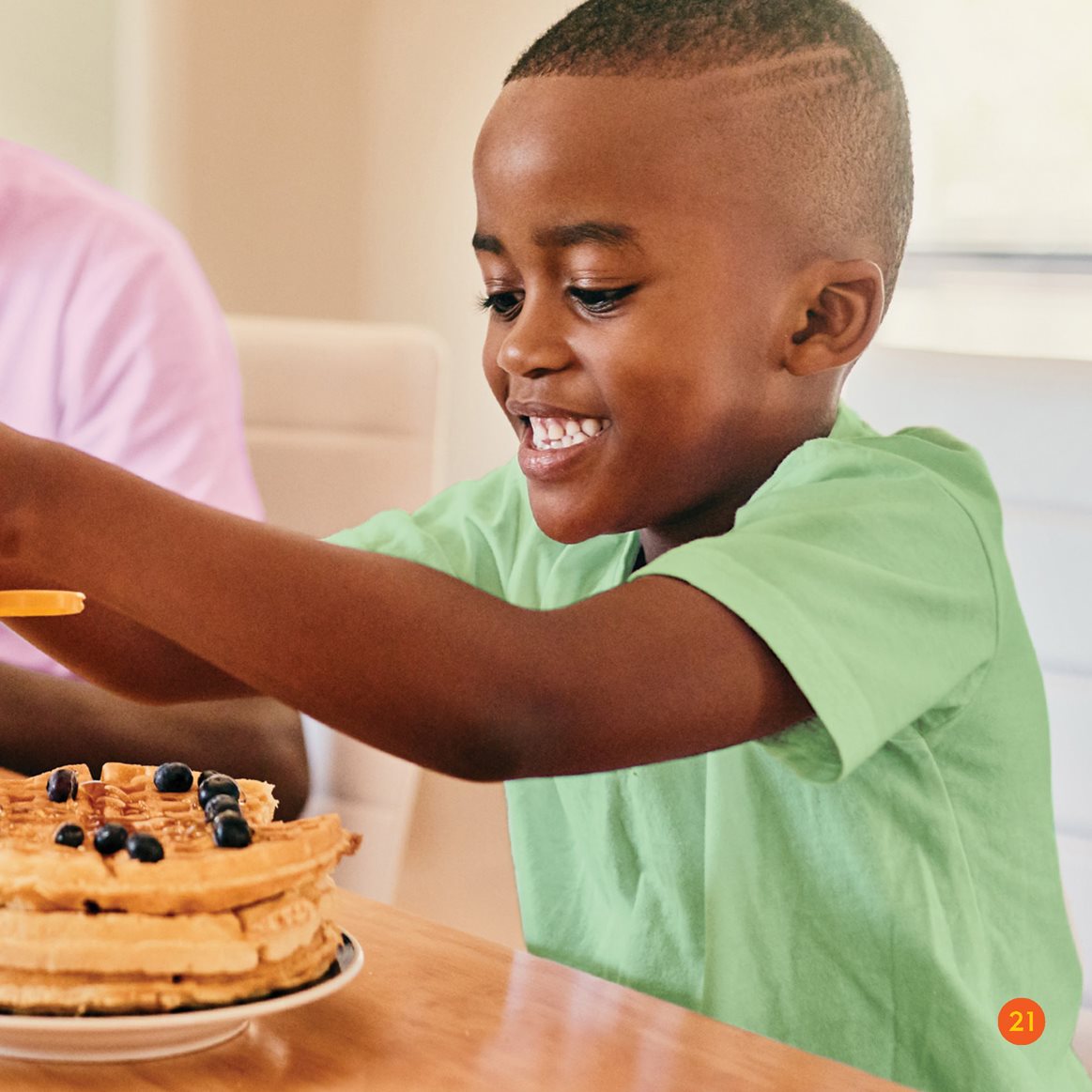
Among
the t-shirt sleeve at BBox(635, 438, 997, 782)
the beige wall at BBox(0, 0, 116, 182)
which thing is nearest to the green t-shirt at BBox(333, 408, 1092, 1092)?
the t-shirt sleeve at BBox(635, 438, 997, 782)

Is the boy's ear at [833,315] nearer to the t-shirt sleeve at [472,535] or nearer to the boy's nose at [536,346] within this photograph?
the boy's nose at [536,346]

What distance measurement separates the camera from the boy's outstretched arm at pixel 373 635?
675 mm

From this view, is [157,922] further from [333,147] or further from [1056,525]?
[333,147]

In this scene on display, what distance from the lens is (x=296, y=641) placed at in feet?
2.21

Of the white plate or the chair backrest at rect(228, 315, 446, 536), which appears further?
the chair backrest at rect(228, 315, 446, 536)

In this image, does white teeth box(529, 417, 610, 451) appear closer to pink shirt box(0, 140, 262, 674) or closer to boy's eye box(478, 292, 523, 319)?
boy's eye box(478, 292, 523, 319)

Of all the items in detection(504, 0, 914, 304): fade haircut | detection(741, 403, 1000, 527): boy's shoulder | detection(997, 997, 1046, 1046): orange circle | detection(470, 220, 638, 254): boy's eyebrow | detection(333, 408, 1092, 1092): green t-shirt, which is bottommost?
detection(997, 997, 1046, 1046): orange circle

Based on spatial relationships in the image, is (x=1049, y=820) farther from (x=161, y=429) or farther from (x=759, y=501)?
(x=161, y=429)

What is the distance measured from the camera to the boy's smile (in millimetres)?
867

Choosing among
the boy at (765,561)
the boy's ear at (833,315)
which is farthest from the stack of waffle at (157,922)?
the boy's ear at (833,315)

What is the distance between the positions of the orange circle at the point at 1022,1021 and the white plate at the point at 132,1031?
1.62 feet

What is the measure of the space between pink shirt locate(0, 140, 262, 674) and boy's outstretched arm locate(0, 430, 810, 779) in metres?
0.93

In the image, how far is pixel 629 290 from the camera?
88 centimetres

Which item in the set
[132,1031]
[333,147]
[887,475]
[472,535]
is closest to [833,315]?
[887,475]
